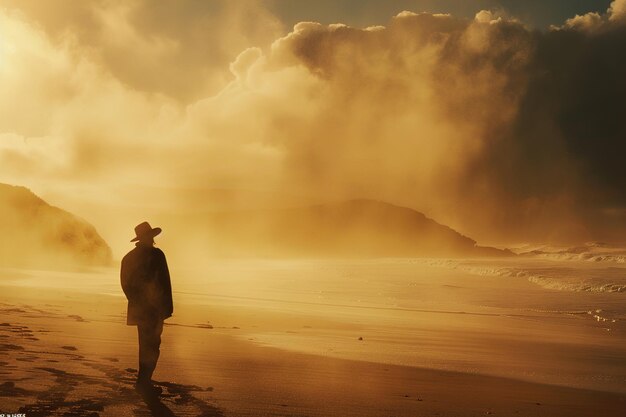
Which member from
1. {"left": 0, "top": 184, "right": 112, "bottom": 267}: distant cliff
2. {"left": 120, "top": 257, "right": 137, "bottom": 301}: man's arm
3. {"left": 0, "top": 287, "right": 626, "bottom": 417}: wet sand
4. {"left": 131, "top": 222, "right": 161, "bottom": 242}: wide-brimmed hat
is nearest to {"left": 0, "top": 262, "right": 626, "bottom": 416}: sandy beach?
{"left": 0, "top": 287, "right": 626, "bottom": 417}: wet sand

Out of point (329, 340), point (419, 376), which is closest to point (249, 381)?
point (419, 376)

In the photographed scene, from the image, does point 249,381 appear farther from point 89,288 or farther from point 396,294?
point 396,294

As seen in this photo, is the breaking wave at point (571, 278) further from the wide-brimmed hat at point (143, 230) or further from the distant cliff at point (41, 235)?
the wide-brimmed hat at point (143, 230)

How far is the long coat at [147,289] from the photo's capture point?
9.73 m

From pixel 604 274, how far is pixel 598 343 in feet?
112

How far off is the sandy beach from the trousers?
0.78 ft

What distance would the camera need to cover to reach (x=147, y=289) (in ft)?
31.9

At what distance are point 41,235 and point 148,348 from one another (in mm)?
36058

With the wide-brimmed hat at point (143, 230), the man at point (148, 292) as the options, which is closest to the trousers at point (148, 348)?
the man at point (148, 292)

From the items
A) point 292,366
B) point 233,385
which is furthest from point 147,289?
point 292,366

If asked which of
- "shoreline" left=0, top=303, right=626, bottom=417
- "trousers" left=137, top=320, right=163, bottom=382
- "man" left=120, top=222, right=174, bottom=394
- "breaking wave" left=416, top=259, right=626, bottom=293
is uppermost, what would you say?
"breaking wave" left=416, top=259, right=626, bottom=293

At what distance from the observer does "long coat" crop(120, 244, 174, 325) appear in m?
9.73

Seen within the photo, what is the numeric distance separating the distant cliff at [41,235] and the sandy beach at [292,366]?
21.9 metres

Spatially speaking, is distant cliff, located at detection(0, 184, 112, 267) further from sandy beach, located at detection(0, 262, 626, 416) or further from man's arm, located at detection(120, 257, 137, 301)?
man's arm, located at detection(120, 257, 137, 301)
